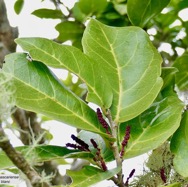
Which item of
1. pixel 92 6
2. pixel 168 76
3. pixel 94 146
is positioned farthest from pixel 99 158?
pixel 92 6

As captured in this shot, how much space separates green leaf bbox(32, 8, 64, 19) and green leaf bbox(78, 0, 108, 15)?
101 mm

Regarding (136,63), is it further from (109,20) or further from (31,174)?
(109,20)

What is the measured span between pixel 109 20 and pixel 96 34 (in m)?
0.48

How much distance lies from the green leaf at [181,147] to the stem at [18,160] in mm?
197

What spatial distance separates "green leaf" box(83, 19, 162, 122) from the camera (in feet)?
1.75

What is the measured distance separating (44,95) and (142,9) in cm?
24

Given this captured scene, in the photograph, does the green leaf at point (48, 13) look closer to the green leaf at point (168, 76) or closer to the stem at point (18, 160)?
the green leaf at point (168, 76)

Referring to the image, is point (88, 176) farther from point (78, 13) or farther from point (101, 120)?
point (78, 13)

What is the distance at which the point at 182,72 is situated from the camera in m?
0.78

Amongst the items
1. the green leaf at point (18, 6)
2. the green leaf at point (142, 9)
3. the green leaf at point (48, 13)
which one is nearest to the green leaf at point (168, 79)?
the green leaf at point (142, 9)

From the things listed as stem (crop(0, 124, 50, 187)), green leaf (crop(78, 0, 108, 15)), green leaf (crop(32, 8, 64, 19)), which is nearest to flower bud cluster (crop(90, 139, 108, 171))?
stem (crop(0, 124, 50, 187))

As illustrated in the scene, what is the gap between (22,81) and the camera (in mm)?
513

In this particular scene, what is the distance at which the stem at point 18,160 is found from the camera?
362 mm

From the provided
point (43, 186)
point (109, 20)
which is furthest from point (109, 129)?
point (109, 20)
